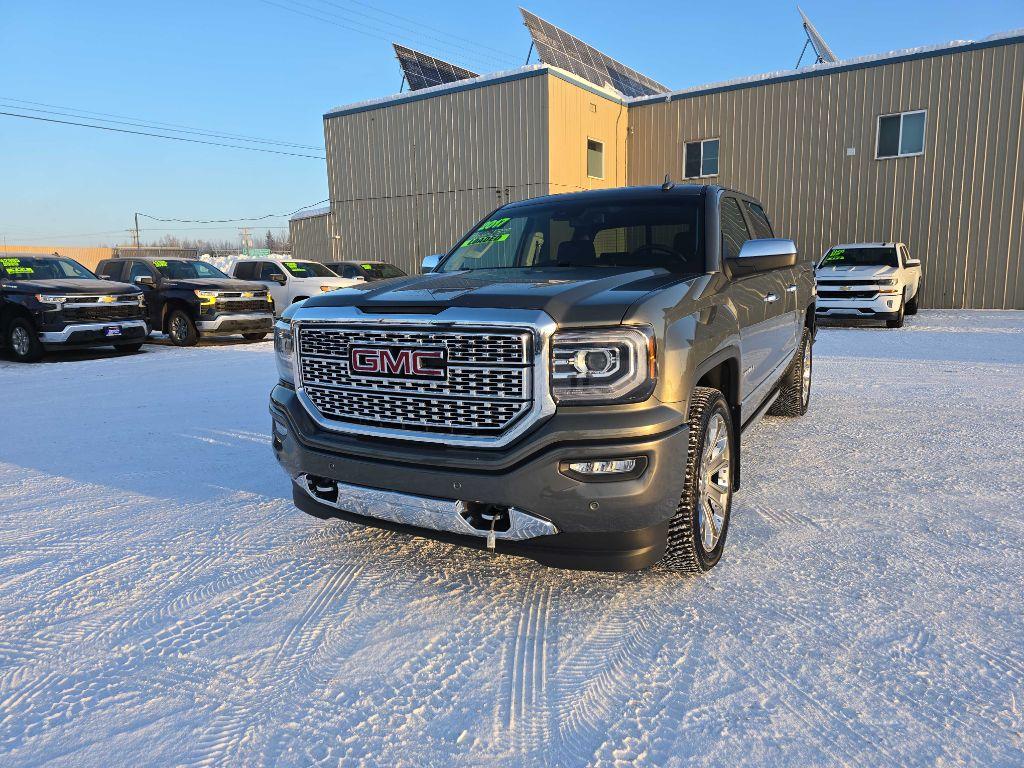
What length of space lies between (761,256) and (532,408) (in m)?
1.67

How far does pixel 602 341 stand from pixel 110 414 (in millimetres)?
5865

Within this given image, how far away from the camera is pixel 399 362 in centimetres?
279

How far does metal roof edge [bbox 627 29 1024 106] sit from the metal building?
1.5 inches

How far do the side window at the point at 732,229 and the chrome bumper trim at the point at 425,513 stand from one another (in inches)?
76.0

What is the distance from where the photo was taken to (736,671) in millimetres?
2379

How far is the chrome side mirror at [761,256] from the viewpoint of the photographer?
11.5ft

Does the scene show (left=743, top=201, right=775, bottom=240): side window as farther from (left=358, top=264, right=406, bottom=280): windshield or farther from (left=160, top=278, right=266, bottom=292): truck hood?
(left=358, top=264, right=406, bottom=280): windshield

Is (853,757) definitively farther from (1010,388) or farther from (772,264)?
(1010,388)

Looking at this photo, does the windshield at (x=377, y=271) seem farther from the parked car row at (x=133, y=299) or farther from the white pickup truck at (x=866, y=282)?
the white pickup truck at (x=866, y=282)

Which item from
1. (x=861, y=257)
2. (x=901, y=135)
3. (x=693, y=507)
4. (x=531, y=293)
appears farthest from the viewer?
(x=901, y=135)

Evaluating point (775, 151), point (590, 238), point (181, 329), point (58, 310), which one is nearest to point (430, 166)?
point (775, 151)

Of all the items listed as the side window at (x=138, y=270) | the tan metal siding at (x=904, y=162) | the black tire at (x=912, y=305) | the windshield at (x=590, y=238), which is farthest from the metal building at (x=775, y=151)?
the windshield at (x=590, y=238)

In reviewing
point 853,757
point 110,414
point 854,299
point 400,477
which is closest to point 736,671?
point 853,757

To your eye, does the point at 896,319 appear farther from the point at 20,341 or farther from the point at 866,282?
the point at 20,341
